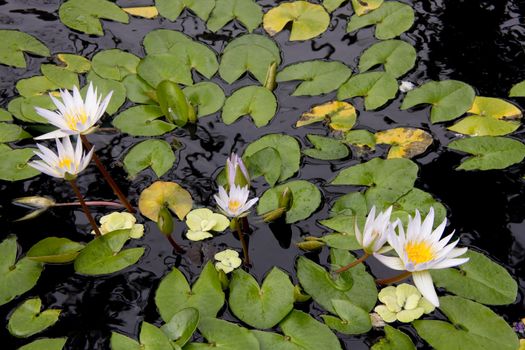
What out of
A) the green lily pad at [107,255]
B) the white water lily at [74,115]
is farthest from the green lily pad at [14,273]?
the white water lily at [74,115]

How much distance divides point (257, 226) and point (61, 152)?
858mm

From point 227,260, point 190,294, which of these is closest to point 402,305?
point 227,260

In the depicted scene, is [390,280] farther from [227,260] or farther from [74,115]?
[74,115]

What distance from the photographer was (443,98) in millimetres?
3074

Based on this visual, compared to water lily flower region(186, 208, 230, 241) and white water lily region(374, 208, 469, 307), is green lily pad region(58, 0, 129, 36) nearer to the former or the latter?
water lily flower region(186, 208, 230, 241)

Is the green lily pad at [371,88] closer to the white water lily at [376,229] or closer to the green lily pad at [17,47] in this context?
the white water lily at [376,229]

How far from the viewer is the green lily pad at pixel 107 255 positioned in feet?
7.86

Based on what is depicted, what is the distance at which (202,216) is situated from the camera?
2.57 meters

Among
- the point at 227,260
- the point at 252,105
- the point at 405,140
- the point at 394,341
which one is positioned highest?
the point at 252,105

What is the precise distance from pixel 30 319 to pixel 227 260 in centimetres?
78

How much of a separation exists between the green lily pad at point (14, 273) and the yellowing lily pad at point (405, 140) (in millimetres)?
1649

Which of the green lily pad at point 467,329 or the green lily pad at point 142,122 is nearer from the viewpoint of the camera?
the green lily pad at point 467,329

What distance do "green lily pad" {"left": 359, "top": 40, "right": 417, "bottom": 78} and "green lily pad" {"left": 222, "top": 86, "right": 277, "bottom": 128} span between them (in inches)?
22.6

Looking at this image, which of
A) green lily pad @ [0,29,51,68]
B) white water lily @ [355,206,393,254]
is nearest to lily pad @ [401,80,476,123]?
white water lily @ [355,206,393,254]
